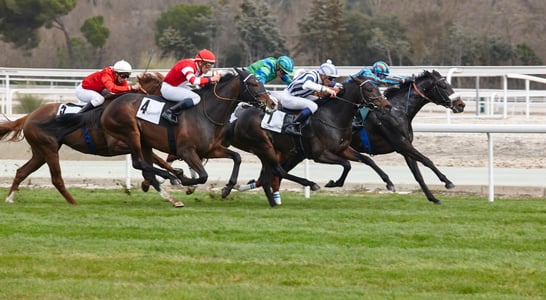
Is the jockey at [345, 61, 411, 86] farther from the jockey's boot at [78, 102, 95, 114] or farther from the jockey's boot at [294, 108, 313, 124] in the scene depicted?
the jockey's boot at [78, 102, 95, 114]

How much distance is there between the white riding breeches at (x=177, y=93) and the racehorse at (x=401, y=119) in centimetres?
134

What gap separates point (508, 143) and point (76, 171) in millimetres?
6808

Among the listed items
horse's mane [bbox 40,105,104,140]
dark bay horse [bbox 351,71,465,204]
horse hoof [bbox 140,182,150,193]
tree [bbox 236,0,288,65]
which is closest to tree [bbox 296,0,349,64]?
tree [bbox 236,0,288,65]

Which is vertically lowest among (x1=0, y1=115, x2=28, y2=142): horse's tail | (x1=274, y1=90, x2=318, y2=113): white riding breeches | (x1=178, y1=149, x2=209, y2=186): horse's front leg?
(x1=178, y1=149, x2=209, y2=186): horse's front leg

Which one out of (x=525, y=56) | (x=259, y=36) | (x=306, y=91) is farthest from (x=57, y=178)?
(x=525, y=56)

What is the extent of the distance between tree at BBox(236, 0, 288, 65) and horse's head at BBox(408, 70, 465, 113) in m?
25.3

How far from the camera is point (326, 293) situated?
6762 millimetres

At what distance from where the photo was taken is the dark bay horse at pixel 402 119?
12727 mm

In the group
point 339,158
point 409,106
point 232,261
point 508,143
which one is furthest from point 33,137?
point 508,143

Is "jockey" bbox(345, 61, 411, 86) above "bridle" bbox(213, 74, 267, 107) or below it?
below

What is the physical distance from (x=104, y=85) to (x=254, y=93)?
71.9 inches

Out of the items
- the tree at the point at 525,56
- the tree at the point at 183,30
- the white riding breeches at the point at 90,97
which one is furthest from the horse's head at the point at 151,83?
the tree at the point at 183,30

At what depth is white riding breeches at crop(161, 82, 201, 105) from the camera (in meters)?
11.8

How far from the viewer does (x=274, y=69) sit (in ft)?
42.1
